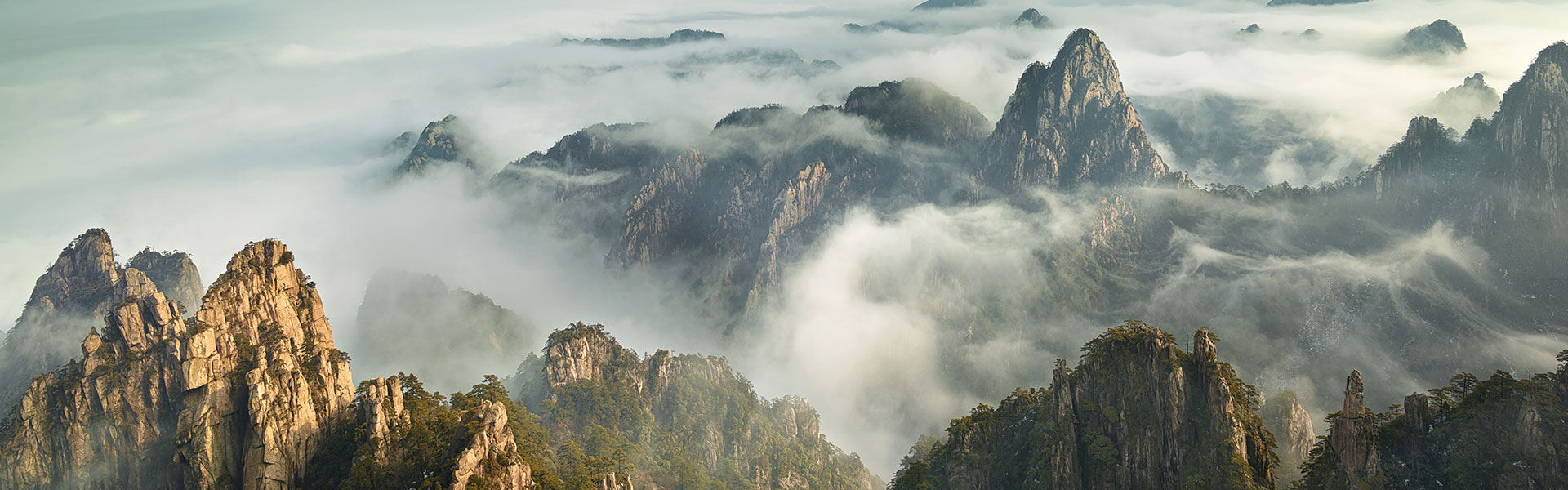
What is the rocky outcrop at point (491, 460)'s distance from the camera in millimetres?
52562

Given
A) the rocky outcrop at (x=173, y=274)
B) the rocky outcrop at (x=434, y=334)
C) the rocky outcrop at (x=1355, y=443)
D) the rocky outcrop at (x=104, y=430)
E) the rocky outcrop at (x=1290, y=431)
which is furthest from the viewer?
the rocky outcrop at (x=434, y=334)

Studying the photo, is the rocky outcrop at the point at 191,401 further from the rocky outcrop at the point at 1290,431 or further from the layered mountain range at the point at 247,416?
the rocky outcrop at the point at 1290,431

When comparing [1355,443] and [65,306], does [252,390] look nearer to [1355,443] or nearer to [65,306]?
[1355,443]

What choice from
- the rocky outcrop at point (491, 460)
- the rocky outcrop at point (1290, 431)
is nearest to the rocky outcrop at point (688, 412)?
the rocky outcrop at point (491, 460)

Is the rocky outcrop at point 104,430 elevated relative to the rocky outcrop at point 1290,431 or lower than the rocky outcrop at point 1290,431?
elevated

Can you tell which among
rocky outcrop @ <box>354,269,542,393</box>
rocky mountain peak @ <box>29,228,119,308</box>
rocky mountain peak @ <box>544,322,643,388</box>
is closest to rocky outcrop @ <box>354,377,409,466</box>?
rocky mountain peak @ <box>544,322,643,388</box>

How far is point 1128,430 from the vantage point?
73.1 meters

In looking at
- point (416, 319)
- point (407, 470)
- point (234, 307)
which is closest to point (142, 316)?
point (234, 307)

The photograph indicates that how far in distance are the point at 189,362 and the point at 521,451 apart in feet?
90.6

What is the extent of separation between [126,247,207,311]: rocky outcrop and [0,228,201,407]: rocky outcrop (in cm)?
831

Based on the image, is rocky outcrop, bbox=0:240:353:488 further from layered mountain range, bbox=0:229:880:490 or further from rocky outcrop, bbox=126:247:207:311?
rocky outcrop, bbox=126:247:207:311

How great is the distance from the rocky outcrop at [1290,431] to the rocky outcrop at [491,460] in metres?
79.6

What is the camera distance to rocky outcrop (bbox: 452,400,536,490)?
5256cm

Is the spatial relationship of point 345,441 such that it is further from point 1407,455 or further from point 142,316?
point 1407,455
